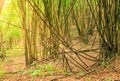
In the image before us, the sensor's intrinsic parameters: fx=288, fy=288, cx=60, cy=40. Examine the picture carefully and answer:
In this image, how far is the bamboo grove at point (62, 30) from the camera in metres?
4.12

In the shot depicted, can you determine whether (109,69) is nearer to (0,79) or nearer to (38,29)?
(0,79)

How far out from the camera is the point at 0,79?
4.45m

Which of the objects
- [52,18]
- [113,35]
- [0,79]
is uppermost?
[52,18]

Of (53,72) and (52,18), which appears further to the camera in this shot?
(52,18)

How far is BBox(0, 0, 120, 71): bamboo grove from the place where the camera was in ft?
13.5

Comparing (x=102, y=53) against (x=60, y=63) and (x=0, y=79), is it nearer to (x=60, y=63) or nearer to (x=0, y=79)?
(x=60, y=63)

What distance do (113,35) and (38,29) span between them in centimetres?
192

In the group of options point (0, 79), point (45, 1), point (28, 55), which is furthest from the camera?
point (28, 55)

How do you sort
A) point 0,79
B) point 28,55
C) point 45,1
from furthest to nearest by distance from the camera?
point 28,55
point 45,1
point 0,79

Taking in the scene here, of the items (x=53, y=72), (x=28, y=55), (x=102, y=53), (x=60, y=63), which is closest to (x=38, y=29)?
(x=28, y=55)

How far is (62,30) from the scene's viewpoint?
5.09 meters

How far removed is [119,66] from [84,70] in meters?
0.50

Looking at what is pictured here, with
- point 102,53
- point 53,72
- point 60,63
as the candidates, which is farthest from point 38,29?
point 102,53

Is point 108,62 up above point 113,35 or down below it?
below
